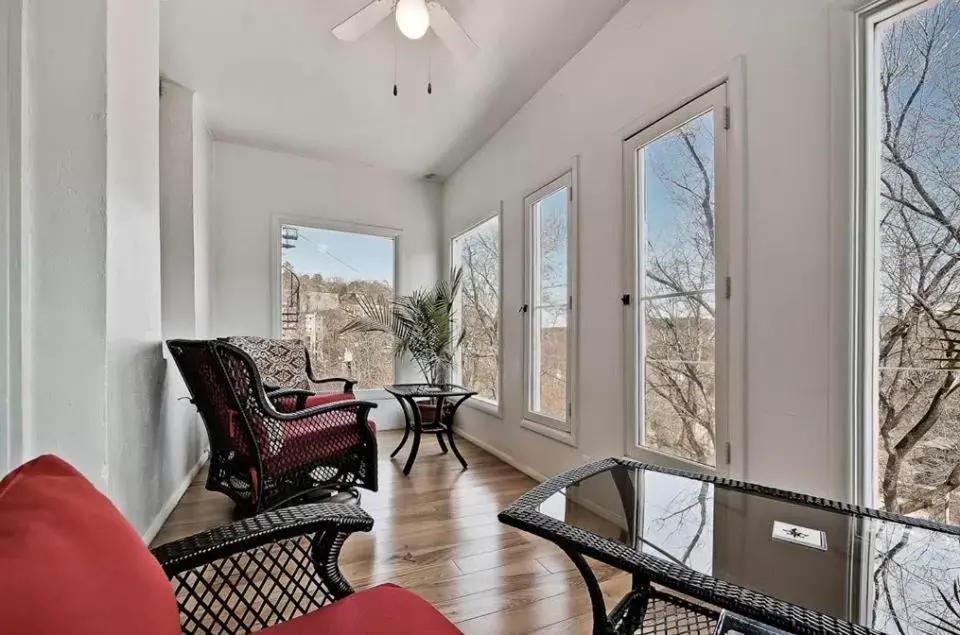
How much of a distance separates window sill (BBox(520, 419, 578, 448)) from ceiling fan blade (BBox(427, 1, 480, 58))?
225cm

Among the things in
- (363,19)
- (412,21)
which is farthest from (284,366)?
(412,21)

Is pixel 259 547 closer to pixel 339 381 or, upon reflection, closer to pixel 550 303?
pixel 550 303

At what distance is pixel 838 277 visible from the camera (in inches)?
55.8

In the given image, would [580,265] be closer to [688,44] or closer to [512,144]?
[688,44]

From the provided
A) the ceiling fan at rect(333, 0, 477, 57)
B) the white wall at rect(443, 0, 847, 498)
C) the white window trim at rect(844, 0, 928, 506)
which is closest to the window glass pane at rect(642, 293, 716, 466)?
the white wall at rect(443, 0, 847, 498)

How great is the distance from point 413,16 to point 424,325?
9.27 ft

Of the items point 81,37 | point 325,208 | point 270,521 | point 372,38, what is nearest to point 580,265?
point 372,38

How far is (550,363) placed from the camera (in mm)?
3141

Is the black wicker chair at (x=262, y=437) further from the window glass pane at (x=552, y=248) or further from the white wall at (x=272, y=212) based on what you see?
the white wall at (x=272, y=212)

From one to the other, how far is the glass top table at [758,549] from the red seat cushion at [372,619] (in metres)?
0.27

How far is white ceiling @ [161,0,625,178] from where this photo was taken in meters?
2.42

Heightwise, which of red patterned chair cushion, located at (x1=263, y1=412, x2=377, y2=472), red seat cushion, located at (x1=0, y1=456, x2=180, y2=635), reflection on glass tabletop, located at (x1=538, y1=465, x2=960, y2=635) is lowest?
red patterned chair cushion, located at (x1=263, y1=412, x2=377, y2=472)

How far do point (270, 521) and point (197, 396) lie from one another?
170cm

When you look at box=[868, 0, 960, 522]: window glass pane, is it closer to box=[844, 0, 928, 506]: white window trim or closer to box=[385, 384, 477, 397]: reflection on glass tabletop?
box=[844, 0, 928, 506]: white window trim
